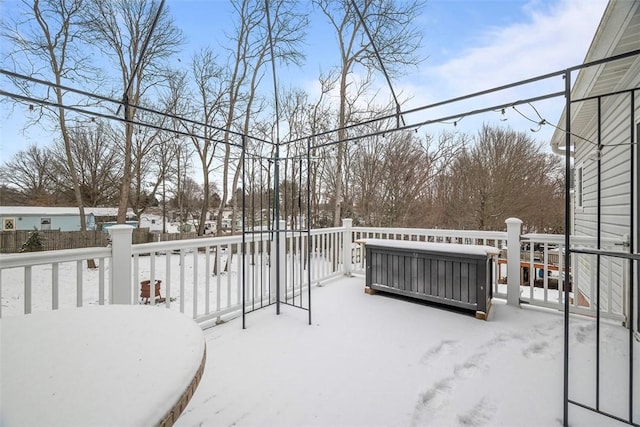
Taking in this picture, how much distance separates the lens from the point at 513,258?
11.5ft

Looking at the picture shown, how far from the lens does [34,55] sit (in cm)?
702

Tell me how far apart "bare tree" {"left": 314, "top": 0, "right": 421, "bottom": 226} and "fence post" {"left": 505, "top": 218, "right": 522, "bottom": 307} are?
7.88ft

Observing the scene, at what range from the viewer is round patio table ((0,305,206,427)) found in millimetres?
680

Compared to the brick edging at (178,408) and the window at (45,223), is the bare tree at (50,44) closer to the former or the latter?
the brick edging at (178,408)

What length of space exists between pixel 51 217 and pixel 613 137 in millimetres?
21108

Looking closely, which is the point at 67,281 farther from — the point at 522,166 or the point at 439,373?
the point at 522,166

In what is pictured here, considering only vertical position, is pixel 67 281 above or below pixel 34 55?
below

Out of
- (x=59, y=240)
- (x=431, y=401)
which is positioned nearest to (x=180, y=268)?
(x=431, y=401)

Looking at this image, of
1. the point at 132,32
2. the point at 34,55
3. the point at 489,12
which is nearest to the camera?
the point at 489,12

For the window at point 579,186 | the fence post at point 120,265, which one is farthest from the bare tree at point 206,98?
the window at point 579,186

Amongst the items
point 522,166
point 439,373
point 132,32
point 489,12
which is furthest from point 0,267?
point 522,166

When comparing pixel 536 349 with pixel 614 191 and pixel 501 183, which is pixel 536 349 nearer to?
pixel 614 191

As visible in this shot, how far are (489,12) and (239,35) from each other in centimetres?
677

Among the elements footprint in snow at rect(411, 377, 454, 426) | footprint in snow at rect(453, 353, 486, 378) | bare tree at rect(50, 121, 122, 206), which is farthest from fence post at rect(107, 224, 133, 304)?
bare tree at rect(50, 121, 122, 206)
